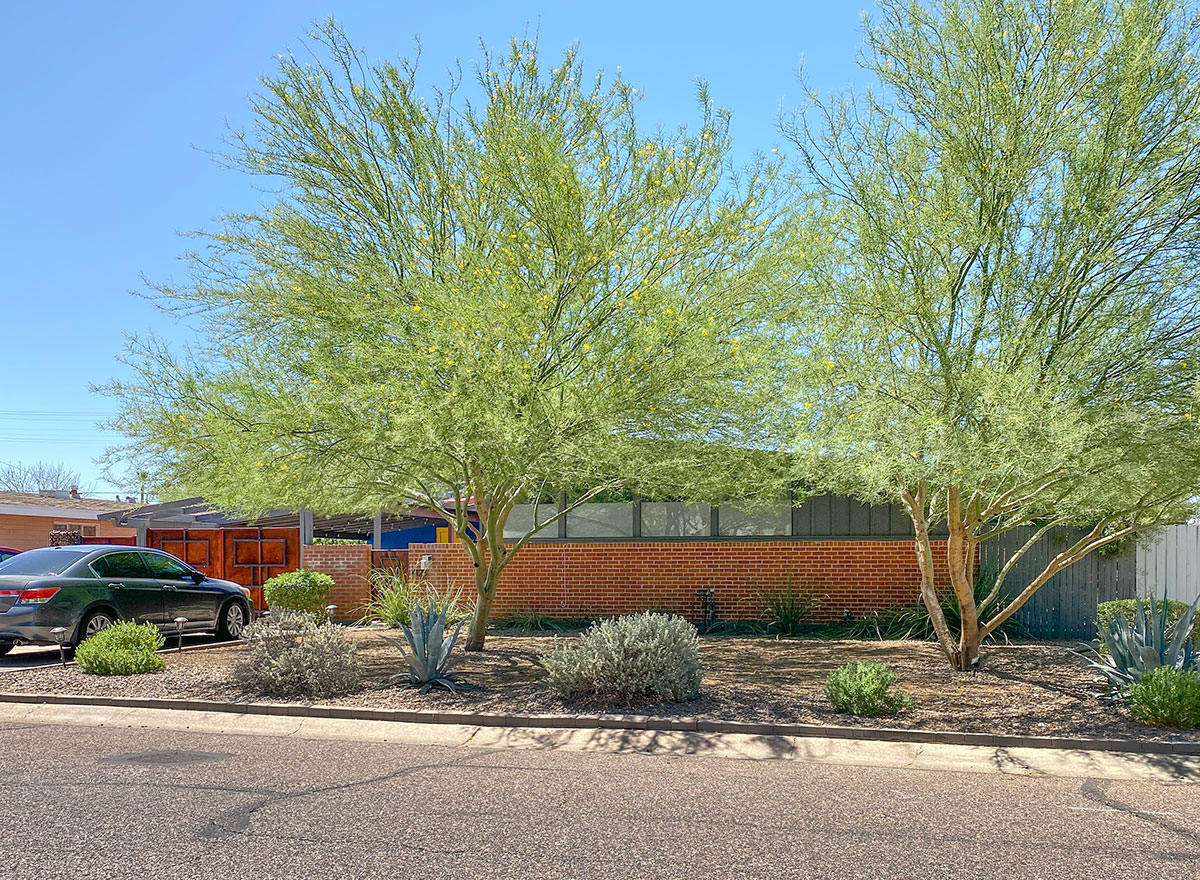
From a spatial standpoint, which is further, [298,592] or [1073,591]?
[298,592]

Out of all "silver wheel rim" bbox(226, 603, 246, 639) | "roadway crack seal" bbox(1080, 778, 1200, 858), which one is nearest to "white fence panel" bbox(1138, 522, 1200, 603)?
"roadway crack seal" bbox(1080, 778, 1200, 858)

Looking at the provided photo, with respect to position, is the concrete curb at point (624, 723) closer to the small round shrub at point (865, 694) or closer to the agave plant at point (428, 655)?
the small round shrub at point (865, 694)

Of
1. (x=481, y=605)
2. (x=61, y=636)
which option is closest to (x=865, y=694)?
(x=481, y=605)

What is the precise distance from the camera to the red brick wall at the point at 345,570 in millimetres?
17328

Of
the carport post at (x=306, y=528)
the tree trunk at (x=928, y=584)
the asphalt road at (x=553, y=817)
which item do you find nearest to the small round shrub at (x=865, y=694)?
the asphalt road at (x=553, y=817)

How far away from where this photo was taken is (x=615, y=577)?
16.7 m

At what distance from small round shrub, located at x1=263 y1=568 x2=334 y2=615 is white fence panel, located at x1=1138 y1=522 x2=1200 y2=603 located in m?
12.8

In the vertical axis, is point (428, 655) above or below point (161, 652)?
above

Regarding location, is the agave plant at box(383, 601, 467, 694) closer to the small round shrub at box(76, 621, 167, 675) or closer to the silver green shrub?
the silver green shrub

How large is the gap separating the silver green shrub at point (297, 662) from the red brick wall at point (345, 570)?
281 inches

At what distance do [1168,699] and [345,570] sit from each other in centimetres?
1332

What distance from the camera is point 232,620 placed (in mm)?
15320

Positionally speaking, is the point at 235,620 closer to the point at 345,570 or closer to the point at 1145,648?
the point at 345,570

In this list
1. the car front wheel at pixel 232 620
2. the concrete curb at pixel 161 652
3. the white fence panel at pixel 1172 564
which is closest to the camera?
the concrete curb at pixel 161 652
